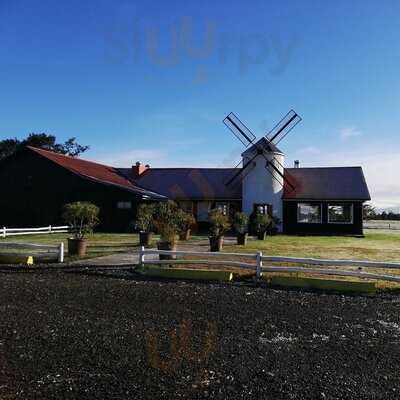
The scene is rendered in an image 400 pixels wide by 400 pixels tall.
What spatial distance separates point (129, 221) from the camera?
32375 millimetres

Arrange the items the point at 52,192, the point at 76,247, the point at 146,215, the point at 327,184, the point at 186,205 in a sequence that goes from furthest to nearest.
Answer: the point at 186,205, the point at 327,184, the point at 52,192, the point at 146,215, the point at 76,247

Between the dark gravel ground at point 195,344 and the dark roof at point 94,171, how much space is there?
76.3 feet

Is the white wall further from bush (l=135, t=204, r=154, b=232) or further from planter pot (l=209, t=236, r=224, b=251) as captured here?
planter pot (l=209, t=236, r=224, b=251)

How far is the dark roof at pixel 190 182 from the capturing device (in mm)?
36688

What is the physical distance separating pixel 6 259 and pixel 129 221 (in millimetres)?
16871

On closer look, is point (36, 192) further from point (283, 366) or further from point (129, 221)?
point (283, 366)

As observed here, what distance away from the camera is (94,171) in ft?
122

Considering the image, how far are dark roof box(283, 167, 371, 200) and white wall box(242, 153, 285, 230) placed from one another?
0.86 m

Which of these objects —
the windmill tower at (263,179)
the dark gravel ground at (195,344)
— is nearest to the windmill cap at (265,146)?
the windmill tower at (263,179)

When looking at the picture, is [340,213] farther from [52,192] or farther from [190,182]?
[52,192]

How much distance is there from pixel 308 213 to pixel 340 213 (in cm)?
230

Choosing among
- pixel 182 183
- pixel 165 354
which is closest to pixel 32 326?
pixel 165 354

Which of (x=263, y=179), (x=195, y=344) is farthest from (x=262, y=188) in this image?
(x=195, y=344)

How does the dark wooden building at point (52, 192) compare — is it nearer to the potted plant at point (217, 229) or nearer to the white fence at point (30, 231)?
the white fence at point (30, 231)
